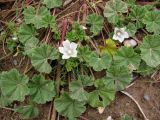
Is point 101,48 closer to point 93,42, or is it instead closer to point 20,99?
point 93,42

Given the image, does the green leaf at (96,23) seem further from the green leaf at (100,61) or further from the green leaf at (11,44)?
the green leaf at (11,44)

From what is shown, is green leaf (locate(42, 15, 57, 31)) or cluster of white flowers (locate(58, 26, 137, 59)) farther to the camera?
green leaf (locate(42, 15, 57, 31))

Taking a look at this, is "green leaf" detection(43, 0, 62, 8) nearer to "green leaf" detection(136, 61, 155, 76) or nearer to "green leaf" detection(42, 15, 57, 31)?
"green leaf" detection(42, 15, 57, 31)

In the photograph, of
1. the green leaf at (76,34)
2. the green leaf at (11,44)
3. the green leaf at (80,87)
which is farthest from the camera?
the green leaf at (11,44)

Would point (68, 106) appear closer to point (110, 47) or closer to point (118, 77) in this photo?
point (118, 77)

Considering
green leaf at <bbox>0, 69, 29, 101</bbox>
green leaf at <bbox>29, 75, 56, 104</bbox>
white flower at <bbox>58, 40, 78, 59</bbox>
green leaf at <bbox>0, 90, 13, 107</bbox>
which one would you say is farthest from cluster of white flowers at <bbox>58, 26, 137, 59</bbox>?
green leaf at <bbox>0, 90, 13, 107</bbox>

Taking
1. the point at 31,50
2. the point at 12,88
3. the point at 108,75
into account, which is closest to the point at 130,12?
the point at 108,75

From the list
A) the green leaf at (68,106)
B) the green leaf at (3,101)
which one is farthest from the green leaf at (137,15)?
the green leaf at (3,101)
